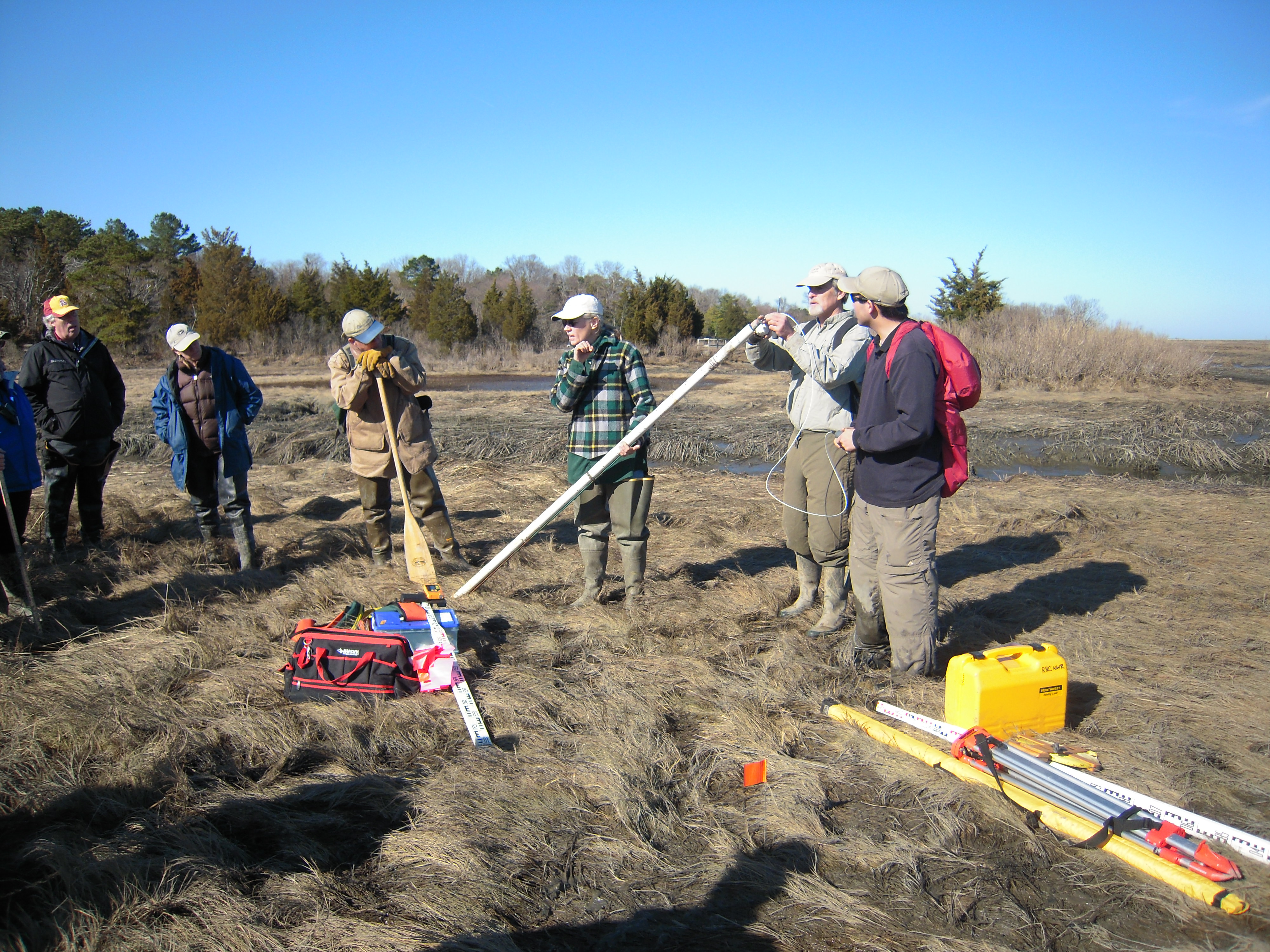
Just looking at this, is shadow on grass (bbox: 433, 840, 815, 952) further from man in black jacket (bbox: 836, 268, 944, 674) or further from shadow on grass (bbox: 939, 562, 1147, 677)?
shadow on grass (bbox: 939, 562, 1147, 677)

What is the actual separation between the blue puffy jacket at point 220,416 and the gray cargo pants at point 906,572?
4.66 m

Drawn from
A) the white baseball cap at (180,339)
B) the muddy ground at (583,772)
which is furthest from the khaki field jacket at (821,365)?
the white baseball cap at (180,339)

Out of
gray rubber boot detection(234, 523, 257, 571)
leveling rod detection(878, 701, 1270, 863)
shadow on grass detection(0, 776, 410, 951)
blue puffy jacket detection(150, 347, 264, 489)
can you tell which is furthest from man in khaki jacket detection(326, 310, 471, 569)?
leveling rod detection(878, 701, 1270, 863)

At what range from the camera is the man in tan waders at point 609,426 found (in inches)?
200

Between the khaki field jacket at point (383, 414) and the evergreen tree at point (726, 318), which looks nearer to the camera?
the khaki field jacket at point (383, 414)

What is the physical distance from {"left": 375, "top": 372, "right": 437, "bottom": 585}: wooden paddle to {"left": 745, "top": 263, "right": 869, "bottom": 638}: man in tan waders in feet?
8.33

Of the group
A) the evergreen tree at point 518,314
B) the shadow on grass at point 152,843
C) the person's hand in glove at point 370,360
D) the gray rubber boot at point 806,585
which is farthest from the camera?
the evergreen tree at point 518,314

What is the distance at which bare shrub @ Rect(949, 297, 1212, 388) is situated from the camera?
21.3 m

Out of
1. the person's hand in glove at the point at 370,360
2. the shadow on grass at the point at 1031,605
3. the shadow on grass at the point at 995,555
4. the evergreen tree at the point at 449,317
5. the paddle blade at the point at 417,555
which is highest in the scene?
the evergreen tree at the point at 449,317

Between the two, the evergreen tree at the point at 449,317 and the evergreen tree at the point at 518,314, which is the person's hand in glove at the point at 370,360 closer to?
the evergreen tree at the point at 449,317

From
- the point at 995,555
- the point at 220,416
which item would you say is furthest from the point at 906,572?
the point at 220,416

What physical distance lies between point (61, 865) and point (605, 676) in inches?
95.7

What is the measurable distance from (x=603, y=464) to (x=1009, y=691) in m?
2.62

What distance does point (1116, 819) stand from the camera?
2.81 m
